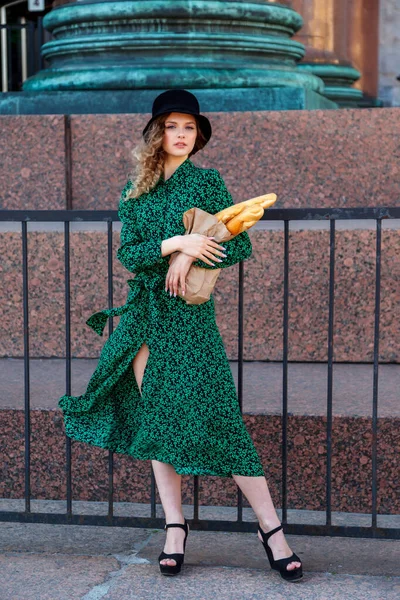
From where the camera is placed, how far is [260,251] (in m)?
5.21

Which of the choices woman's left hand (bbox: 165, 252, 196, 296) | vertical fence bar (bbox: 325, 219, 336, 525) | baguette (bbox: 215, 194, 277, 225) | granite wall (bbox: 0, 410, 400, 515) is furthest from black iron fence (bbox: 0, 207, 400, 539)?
woman's left hand (bbox: 165, 252, 196, 296)

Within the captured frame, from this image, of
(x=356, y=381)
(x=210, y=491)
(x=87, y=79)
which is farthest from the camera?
(x=87, y=79)

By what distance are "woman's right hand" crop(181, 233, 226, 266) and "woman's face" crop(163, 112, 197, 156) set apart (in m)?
0.34

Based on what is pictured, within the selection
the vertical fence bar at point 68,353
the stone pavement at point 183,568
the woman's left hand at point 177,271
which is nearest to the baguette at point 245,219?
the woman's left hand at point 177,271

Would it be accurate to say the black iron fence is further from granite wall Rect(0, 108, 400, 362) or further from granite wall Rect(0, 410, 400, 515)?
granite wall Rect(0, 108, 400, 362)

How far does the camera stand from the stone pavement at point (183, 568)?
349cm

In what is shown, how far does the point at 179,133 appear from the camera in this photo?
3.61 m

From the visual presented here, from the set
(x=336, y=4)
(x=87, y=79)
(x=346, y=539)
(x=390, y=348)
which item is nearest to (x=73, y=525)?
(x=346, y=539)

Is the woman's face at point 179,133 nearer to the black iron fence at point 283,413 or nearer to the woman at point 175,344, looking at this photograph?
the woman at point 175,344

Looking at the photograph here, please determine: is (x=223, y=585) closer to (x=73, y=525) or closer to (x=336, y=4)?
(x=73, y=525)

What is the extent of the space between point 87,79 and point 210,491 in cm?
334

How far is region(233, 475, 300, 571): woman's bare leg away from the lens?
3613 mm

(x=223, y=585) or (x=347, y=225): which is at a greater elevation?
(x=347, y=225)

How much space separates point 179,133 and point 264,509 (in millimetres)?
1387
